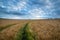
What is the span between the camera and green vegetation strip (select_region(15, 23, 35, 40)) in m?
6.14

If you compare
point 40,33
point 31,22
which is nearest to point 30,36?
point 40,33

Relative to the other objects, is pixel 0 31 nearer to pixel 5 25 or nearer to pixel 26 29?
pixel 5 25

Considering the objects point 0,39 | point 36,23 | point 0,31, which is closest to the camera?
point 0,39

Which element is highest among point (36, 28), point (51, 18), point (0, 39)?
point (51, 18)

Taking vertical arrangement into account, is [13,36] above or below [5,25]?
below

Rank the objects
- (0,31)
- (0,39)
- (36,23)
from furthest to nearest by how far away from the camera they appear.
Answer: (36,23) < (0,31) < (0,39)

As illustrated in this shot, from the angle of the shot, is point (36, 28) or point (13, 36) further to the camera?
point (36, 28)

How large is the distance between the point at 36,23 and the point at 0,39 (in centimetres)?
213

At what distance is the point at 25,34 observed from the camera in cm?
642

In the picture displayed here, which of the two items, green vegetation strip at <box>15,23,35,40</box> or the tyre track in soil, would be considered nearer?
the tyre track in soil

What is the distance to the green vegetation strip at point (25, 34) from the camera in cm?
614

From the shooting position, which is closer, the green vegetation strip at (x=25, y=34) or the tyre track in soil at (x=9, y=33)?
the tyre track in soil at (x=9, y=33)

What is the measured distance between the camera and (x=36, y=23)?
708 cm

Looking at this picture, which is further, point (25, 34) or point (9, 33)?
point (25, 34)
